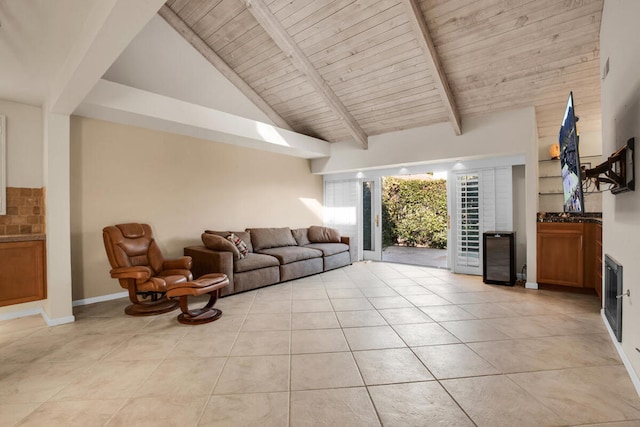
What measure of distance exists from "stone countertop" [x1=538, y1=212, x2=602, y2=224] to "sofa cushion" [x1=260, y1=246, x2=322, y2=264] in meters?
3.53

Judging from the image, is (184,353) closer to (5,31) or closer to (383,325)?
(383,325)

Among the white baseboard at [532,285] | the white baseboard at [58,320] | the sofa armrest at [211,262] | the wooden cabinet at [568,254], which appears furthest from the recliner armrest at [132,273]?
the wooden cabinet at [568,254]

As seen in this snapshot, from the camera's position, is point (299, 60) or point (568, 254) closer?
point (568, 254)

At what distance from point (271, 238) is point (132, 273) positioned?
2.64 metres

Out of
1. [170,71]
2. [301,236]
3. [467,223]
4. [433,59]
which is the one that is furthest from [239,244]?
[467,223]

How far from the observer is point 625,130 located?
2.21 metres

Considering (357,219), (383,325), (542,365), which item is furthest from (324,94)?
(542,365)

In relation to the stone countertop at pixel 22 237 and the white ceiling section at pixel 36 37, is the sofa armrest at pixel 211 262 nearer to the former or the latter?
the stone countertop at pixel 22 237

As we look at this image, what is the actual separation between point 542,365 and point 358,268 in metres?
4.01

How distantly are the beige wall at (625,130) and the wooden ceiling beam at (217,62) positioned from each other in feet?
15.4

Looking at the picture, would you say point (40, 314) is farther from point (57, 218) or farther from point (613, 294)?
Result: point (613, 294)

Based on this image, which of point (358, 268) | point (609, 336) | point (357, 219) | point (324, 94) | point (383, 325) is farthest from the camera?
point (357, 219)

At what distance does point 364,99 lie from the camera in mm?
5145

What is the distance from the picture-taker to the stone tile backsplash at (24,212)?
348 cm
